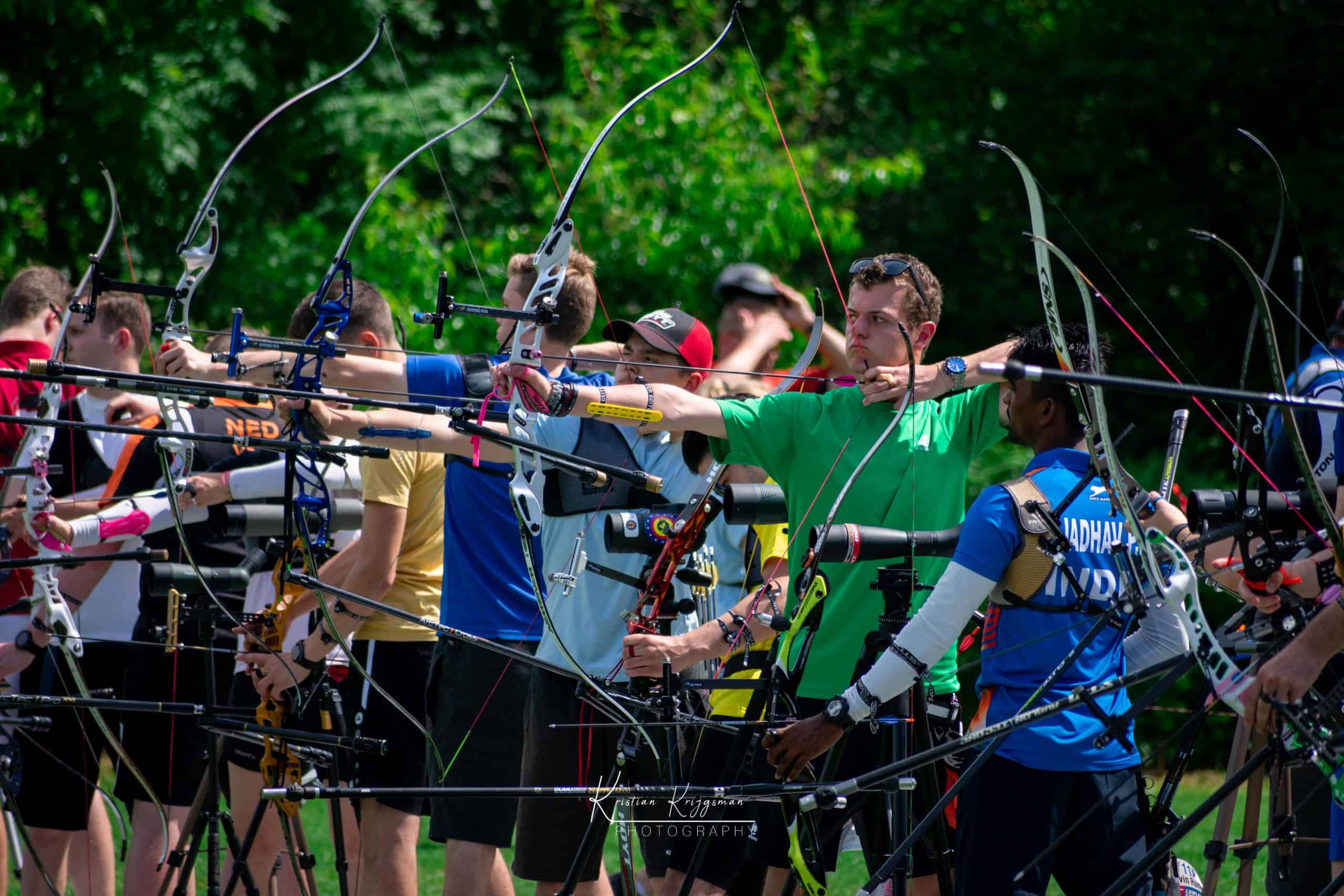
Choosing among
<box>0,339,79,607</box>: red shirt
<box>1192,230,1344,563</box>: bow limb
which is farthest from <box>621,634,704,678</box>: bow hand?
<box>0,339,79,607</box>: red shirt

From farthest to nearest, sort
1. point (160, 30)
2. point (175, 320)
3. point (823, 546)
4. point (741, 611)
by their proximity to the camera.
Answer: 1. point (160, 30)
2. point (175, 320)
3. point (741, 611)
4. point (823, 546)

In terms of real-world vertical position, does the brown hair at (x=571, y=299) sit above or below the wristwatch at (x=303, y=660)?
above

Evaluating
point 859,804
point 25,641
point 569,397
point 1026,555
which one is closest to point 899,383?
point 1026,555

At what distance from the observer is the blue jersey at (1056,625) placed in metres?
2.92

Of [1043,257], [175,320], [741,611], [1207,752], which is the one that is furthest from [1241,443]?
[1207,752]

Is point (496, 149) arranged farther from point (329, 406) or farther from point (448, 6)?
point (329, 406)

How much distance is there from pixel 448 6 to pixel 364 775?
7.98 meters

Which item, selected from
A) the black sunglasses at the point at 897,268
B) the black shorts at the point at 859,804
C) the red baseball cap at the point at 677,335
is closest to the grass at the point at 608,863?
the black shorts at the point at 859,804

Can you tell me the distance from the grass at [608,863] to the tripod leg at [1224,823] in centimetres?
115

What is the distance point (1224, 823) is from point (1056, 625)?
2.74 feet

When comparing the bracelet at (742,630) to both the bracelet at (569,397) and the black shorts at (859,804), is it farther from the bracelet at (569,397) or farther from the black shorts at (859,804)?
the bracelet at (569,397)

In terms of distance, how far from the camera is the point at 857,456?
3.30 m

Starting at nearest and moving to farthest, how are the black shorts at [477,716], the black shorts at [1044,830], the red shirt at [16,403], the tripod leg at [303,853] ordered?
the black shorts at [1044,830] → the tripod leg at [303,853] → the black shorts at [477,716] → the red shirt at [16,403]

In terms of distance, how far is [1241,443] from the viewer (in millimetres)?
2900
